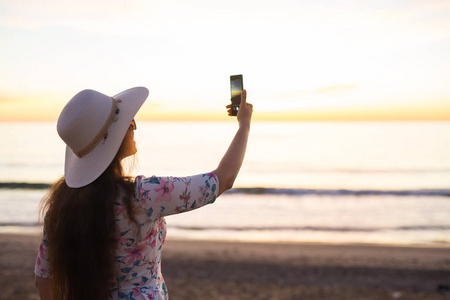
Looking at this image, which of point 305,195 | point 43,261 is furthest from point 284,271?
point 305,195

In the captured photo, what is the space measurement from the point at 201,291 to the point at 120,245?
4668 mm

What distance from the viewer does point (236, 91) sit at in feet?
6.42

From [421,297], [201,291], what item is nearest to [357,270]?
[421,297]

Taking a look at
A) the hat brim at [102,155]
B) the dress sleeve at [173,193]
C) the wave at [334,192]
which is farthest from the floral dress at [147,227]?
the wave at [334,192]

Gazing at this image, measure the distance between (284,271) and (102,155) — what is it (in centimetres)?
607

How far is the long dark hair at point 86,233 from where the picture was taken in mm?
1503

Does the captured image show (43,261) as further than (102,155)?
Yes

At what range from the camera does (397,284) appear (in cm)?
637

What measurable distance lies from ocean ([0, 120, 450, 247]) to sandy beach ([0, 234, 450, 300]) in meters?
1.35

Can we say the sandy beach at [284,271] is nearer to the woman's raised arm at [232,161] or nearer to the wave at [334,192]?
the woman's raised arm at [232,161]

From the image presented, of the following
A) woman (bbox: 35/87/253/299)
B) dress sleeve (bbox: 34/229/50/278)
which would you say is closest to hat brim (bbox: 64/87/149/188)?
woman (bbox: 35/87/253/299)

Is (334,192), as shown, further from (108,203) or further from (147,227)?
(108,203)

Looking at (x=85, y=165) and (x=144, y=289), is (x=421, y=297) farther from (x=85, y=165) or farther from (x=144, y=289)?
(x=85, y=165)

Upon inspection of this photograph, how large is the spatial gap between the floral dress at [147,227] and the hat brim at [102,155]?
137 mm
